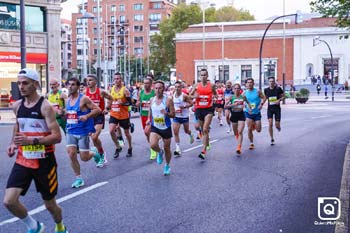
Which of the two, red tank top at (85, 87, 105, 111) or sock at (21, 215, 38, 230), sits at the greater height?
red tank top at (85, 87, 105, 111)

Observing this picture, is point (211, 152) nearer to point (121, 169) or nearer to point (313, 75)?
point (121, 169)

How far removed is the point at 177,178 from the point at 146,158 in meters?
2.80

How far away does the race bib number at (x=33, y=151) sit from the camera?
5.68 m

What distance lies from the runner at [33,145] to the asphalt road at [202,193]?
84cm

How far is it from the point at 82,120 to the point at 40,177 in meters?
3.60

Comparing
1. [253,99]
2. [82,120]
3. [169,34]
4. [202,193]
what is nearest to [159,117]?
[82,120]

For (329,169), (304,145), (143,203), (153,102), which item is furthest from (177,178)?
(304,145)

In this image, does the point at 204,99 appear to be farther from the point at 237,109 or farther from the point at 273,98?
the point at 273,98

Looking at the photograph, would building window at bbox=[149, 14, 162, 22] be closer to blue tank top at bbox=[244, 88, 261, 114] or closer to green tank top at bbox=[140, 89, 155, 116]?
blue tank top at bbox=[244, 88, 261, 114]

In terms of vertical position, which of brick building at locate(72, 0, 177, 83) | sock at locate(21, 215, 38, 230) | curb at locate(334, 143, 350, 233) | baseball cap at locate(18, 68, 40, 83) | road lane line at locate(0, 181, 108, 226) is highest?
brick building at locate(72, 0, 177, 83)

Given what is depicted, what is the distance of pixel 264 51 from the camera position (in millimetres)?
81938

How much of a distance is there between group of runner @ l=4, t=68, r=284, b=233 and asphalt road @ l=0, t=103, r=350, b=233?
1.60 ft

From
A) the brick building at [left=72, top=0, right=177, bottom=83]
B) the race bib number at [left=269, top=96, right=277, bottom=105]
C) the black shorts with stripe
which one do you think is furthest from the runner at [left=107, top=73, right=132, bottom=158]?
the brick building at [left=72, top=0, right=177, bottom=83]

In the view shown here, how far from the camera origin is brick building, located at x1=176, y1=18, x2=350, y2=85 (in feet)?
258
